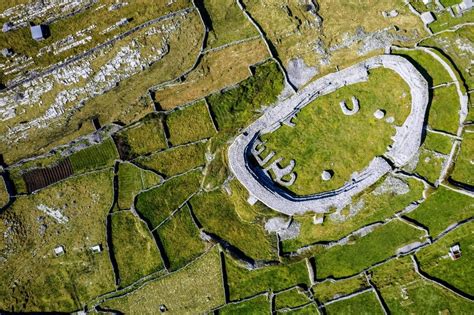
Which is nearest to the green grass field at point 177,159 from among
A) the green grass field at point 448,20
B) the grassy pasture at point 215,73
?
the grassy pasture at point 215,73

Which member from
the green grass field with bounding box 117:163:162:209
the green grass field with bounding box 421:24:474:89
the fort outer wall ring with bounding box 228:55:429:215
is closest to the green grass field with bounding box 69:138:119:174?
the green grass field with bounding box 117:163:162:209

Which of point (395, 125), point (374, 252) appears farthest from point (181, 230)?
point (395, 125)

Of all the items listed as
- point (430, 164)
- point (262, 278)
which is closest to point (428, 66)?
point (430, 164)

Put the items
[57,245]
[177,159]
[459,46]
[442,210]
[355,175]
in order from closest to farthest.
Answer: [442,210]
[459,46]
[355,175]
[57,245]
[177,159]

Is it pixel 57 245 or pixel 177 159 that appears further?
pixel 177 159

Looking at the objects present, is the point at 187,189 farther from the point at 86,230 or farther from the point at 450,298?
the point at 450,298

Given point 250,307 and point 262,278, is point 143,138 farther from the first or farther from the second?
point 250,307

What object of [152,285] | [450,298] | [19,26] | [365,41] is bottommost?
[450,298]
